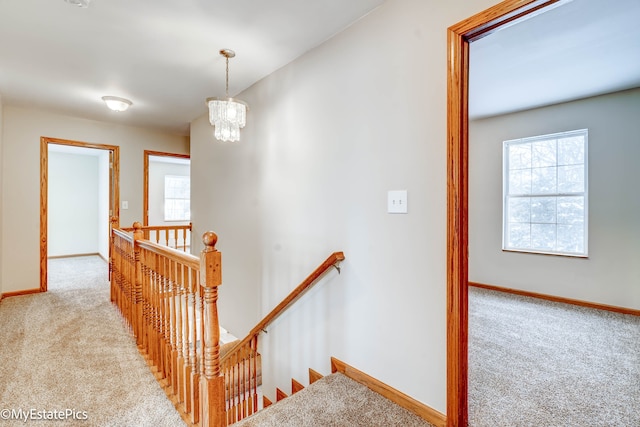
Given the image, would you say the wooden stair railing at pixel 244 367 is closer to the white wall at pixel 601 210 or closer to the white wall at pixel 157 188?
the white wall at pixel 601 210

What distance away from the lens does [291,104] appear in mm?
2609

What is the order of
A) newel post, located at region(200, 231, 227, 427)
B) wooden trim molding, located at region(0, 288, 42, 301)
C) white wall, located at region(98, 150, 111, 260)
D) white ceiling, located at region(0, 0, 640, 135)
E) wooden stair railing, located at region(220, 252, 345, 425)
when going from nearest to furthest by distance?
newel post, located at region(200, 231, 227, 427) → white ceiling, located at region(0, 0, 640, 135) → wooden stair railing, located at region(220, 252, 345, 425) → wooden trim molding, located at region(0, 288, 42, 301) → white wall, located at region(98, 150, 111, 260)

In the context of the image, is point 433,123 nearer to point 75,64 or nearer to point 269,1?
point 269,1

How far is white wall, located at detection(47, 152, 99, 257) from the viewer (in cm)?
670

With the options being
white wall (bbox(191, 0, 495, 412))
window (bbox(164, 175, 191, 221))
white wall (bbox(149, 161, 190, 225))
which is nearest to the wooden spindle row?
white wall (bbox(191, 0, 495, 412))

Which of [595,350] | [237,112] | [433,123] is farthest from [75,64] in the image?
[595,350]

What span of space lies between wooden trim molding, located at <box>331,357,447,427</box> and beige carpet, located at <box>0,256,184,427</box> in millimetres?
1019

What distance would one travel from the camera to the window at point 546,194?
3584mm

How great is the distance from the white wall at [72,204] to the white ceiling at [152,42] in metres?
3.96

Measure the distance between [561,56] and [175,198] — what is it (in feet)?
25.8

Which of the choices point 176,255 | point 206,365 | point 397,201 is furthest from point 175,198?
point 397,201

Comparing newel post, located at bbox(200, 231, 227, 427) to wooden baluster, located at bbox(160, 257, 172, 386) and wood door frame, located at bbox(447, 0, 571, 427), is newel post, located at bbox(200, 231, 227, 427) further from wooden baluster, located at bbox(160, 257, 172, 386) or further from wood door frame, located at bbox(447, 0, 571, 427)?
wood door frame, located at bbox(447, 0, 571, 427)

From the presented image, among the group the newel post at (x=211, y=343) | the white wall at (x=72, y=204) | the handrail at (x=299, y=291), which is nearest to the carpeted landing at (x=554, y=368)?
the handrail at (x=299, y=291)

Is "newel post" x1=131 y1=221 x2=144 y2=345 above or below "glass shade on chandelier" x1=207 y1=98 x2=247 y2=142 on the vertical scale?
below
